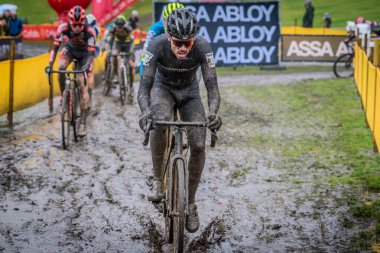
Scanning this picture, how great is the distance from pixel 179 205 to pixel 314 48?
22.4m

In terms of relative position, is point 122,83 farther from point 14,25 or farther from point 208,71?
point 208,71

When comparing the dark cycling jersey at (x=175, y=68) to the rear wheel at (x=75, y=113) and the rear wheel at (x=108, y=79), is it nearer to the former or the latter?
the rear wheel at (x=75, y=113)

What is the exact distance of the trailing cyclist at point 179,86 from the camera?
6.70 metres

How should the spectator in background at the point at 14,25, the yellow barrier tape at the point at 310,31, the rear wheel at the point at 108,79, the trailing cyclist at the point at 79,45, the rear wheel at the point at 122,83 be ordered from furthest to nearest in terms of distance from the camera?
1. the yellow barrier tape at the point at 310,31
2. the spectator in background at the point at 14,25
3. the rear wheel at the point at 108,79
4. the rear wheel at the point at 122,83
5. the trailing cyclist at the point at 79,45

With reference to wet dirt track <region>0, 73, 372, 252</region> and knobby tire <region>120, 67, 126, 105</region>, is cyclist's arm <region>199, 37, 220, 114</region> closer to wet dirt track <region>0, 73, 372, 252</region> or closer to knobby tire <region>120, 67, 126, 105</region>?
wet dirt track <region>0, 73, 372, 252</region>

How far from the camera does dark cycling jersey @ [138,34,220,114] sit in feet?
22.7

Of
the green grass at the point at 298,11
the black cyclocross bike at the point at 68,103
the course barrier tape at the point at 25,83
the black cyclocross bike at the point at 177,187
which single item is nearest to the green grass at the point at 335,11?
the green grass at the point at 298,11

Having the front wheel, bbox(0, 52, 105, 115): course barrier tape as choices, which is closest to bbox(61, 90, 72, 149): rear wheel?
bbox(0, 52, 105, 115): course barrier tape

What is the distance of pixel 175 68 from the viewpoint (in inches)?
281

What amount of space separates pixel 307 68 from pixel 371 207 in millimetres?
21496

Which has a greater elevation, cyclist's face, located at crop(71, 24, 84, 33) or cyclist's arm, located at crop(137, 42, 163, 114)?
cyclist's face, located at crop(71, 24, 84, 33)

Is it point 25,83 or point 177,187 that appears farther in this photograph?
point 25,83

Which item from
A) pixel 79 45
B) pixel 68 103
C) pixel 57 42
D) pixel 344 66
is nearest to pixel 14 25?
pixel 344 66

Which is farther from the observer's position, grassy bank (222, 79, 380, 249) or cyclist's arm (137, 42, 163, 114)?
grassy bank (222, 79, 380, 249)
